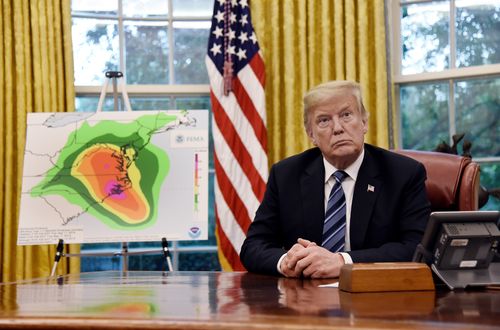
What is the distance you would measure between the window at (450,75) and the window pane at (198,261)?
145 cm

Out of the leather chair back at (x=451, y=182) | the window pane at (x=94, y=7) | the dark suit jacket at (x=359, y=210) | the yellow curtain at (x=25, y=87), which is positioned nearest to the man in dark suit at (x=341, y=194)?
the dark suit jacket at (x=359, y=210)

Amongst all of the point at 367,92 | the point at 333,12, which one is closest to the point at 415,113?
the point at 367,92

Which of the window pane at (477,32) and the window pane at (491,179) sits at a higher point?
the window pane at (477,32)

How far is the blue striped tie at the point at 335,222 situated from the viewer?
2494mm

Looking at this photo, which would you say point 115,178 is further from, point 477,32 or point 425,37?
point 477,32

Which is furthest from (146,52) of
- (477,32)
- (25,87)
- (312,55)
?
(477,32)

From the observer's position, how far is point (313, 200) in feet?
8.43

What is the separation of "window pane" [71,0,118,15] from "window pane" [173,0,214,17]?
1.35 feet

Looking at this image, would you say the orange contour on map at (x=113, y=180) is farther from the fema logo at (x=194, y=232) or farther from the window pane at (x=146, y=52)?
the window pane at (x=146, y=52)

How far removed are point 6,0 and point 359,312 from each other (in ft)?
13.1

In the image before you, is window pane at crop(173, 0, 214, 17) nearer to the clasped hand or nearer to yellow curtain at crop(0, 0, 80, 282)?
yellow curtain at crop(0, 0, 80, 282)

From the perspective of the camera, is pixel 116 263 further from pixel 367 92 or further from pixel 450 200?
pixel 450 200

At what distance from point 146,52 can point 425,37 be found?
1.83m

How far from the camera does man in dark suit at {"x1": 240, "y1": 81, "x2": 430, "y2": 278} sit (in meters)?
2.47
